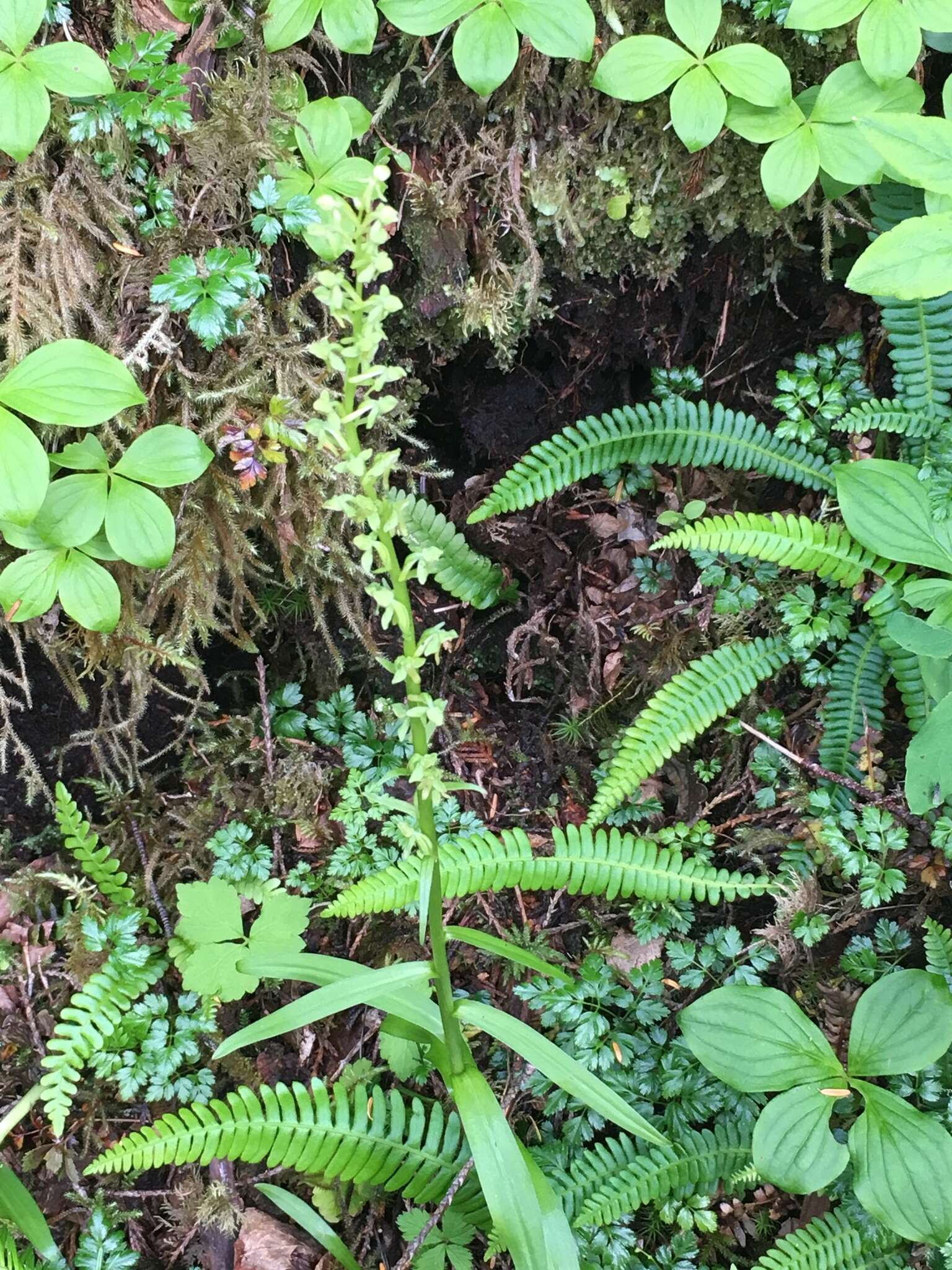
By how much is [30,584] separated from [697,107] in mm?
2124

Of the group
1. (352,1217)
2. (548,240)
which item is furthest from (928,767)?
(352,1217)

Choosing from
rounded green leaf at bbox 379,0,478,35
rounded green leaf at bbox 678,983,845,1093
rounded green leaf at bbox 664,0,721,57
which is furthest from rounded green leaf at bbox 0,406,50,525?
rounded green leaf at bbox 678,983,845,1093

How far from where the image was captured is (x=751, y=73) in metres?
2.12

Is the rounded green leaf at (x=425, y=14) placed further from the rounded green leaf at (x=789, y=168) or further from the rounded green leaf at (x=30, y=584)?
the rounded green leaf at (x=30, y=584)

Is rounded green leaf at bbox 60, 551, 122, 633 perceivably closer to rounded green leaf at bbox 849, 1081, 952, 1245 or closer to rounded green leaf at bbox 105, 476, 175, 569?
rounded green leaf at bbox 105, 476, 175, 569

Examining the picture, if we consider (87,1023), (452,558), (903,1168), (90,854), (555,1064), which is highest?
(452,558)

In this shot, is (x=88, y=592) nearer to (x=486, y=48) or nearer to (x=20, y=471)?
(x=20, y=471)

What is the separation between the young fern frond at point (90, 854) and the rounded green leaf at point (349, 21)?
7.25ft

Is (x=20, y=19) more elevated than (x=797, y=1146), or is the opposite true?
(x=20, y=19)

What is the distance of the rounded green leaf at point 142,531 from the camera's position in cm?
209

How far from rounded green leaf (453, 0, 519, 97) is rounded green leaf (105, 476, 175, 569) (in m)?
1.31

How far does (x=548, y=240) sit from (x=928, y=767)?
1864 mm

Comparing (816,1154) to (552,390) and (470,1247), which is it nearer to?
(470,1247)

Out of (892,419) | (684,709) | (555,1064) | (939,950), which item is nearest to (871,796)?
(939,950)
